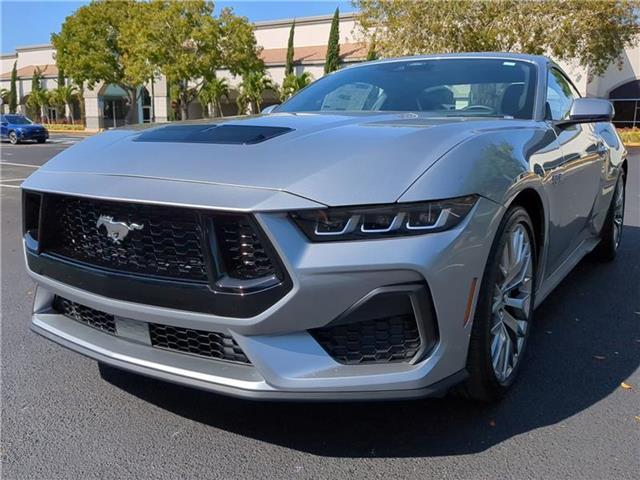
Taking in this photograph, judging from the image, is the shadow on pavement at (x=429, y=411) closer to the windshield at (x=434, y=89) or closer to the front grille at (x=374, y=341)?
the front grille at (x=374, y=341)

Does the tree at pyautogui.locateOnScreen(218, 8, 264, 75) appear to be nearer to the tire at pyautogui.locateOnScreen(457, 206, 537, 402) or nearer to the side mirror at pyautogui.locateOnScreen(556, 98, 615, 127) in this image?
the side mirror at pyautogui.locateOnScreen(556, 98, 615, 127)

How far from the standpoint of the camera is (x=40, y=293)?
2.60 m

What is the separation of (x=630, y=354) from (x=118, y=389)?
2650mm

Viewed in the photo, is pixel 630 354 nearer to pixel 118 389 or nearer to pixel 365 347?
pixel 365 347

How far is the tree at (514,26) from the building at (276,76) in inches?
193

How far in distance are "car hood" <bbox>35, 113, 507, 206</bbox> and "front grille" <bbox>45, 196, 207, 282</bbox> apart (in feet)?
0.45

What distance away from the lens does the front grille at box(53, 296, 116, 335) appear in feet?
Result: 7.78

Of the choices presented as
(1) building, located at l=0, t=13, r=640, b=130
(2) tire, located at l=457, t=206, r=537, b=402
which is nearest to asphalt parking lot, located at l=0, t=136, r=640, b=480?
(2) tire, located at l=457, t=206, r=537, b=402

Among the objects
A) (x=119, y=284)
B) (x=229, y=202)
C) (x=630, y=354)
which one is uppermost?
(x=229, y=202)

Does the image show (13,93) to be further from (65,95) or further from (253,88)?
(253,88)

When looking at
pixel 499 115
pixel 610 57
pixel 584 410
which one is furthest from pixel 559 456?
pixel 610 57

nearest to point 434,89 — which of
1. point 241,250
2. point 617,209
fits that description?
point 241,250

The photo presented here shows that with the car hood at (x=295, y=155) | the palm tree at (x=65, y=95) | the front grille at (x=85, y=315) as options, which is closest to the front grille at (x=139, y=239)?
the car hood at (x=295, y=155)

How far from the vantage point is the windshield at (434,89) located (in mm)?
3297
